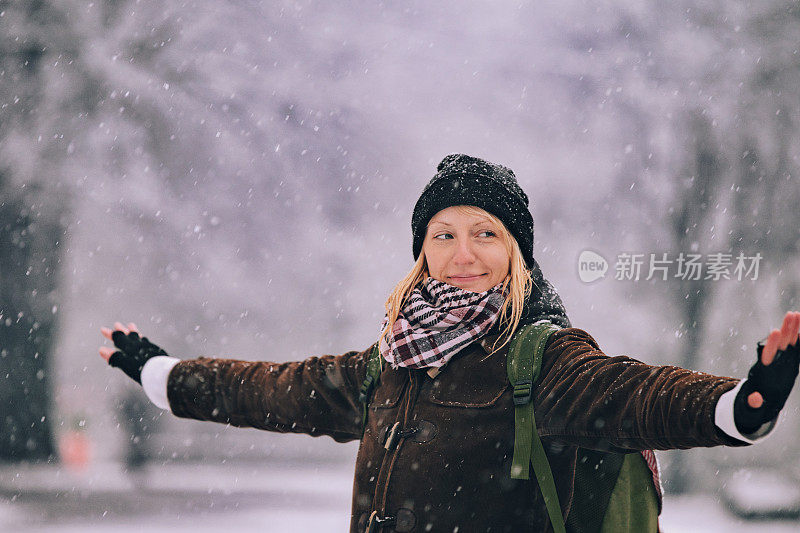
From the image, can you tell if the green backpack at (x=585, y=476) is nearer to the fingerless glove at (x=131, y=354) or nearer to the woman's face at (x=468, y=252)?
the woman's face at (x=468, y=252)

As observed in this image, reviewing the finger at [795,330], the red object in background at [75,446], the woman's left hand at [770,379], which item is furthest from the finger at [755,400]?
the red object in background at [75,446]

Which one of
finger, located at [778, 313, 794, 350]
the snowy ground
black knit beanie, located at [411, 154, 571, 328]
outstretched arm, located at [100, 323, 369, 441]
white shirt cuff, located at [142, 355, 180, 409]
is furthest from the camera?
the snowy ground

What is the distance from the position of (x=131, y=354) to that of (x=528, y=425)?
4.40ft

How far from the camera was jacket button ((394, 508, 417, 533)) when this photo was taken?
67.2 inches

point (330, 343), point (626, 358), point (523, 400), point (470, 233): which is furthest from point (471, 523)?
point (330, 343)

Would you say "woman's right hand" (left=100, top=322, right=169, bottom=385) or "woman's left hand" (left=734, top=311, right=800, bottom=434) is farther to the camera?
"woman's right hand" (left=100, top=322, right=169, bottom=385)

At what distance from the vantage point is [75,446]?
267 inches

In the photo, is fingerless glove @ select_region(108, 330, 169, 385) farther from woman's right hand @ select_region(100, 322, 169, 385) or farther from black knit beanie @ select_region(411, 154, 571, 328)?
black knit beanie @ select_region(411, 154, 571, 328)

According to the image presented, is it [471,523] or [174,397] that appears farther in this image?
[174,397]

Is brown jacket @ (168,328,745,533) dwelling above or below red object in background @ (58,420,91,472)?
below

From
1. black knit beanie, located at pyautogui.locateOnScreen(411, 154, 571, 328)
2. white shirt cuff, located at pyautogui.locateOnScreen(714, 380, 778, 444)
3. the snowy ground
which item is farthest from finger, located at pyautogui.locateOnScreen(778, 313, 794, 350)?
the snowy ground

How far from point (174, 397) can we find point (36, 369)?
523 cm

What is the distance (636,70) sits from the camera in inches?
273

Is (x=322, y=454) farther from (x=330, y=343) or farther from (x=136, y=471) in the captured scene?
(x=136, y=471)
